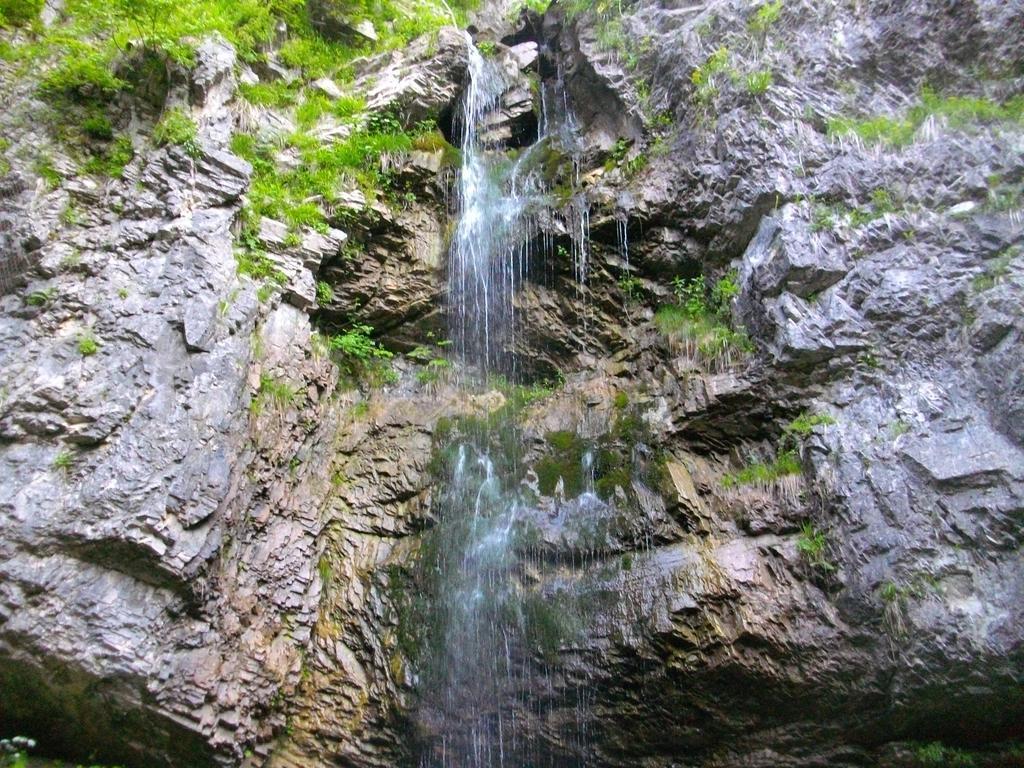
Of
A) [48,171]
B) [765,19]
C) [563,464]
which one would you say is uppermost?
[765,19]

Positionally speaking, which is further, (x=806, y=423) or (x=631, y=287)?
(x=631, y=287)

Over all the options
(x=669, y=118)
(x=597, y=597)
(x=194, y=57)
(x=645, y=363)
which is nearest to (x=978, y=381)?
(x=645, y=363)

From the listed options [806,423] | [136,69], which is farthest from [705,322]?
[136,69]

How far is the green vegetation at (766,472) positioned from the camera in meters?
6.66

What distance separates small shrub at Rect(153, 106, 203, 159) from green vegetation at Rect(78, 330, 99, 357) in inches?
98.3

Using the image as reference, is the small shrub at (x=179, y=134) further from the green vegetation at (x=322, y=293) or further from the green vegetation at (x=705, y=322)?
the green vegetation at (x=705, y=322)

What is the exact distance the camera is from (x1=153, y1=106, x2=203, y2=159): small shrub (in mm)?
7270

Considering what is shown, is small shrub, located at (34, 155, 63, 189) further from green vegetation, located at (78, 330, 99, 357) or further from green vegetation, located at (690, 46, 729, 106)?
green vegetation, located at (690, 46, 729, 106)

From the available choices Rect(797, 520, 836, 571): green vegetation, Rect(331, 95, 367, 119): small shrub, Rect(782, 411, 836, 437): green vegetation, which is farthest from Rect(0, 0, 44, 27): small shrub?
Rect(797, 520, 836, 571): green vegetation

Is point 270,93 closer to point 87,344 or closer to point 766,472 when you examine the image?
point 87,344

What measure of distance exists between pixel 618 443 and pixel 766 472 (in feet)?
5.33

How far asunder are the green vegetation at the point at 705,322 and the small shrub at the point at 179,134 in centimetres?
596

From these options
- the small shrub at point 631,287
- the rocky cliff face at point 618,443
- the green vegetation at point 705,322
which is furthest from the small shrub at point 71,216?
the green vegetation at point 705,322

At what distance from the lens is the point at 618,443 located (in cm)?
746
